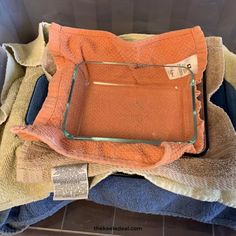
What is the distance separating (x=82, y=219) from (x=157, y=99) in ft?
1.28

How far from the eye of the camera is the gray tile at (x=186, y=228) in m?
0.84

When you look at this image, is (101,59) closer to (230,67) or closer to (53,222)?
(230,67)

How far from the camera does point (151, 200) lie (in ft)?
2.33

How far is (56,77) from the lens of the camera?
2.56ft

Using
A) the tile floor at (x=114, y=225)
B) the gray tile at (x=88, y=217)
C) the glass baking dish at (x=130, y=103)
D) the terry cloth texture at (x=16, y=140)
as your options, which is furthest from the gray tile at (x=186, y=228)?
the terry cloth texture at (x=16, y=140)

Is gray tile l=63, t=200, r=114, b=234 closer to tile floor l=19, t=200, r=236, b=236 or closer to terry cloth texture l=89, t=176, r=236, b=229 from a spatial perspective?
tile floor l=19, t=200, r=236, b=236

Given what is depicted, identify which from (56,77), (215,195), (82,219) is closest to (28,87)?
(56,77)

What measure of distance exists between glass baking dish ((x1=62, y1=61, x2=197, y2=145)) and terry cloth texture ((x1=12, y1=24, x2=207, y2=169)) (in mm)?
18

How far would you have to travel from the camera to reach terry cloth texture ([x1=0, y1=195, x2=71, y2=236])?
0.74 meters

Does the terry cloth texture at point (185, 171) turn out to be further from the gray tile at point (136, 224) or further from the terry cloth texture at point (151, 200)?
the gray tile at point (136, 224)

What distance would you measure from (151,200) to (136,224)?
18cm

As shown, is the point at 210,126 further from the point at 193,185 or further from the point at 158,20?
the point at 158,20

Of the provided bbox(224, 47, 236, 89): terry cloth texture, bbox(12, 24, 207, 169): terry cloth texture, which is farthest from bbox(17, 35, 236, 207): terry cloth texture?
bbox(224, 47, 236, 89): terry cloth texture

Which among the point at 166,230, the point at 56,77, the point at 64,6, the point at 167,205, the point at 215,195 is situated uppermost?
the point at 64,6
